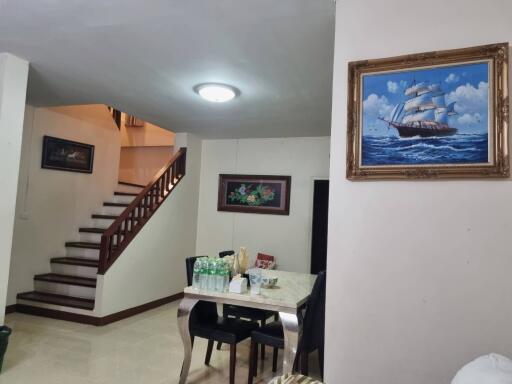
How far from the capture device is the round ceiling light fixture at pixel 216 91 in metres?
3.28

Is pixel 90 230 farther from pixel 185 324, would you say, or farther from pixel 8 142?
pixel 185 324

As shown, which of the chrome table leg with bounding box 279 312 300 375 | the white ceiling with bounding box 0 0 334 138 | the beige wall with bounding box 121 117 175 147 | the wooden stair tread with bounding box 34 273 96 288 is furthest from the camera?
the beige wall with bounding box 121 117 175 147

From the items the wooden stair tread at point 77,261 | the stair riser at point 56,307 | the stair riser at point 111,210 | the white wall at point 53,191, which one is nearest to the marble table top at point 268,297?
the stair riser at point 56,307

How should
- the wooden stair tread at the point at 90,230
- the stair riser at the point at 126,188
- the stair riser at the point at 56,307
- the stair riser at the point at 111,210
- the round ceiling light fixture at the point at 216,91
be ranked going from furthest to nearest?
the stair riser at the point at 126,188, the stair riser at the point at 111,210, the wooden stair tread at the point at 90,230, the stair riser at the point at 56,307, the round ceiling light fixture at the point at 216,91

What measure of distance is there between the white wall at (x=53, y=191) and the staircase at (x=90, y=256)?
142 mm

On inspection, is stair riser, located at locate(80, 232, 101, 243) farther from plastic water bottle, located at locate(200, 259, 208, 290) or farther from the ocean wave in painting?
the ocean wave in painting

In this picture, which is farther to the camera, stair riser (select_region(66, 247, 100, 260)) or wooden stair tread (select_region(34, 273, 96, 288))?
stair riser (select_region(66, 247, 100, 260))

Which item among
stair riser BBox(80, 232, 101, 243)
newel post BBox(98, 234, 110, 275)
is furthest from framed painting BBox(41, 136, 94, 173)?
newel post BBox(98, 234, 110, 275)

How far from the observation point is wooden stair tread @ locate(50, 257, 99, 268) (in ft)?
15.0

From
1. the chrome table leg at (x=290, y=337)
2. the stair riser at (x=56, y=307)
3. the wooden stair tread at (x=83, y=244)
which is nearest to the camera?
the chrome table leg at (x=290, y=337)

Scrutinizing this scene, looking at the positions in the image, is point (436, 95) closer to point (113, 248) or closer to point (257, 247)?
point (113, 248)

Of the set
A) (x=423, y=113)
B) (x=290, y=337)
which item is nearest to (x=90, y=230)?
(x=290, y=337)

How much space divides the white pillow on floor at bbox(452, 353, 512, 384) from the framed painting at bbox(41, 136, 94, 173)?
195 inches

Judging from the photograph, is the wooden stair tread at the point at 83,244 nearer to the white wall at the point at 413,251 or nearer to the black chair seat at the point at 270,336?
the black chair seat at the point at 270,336
